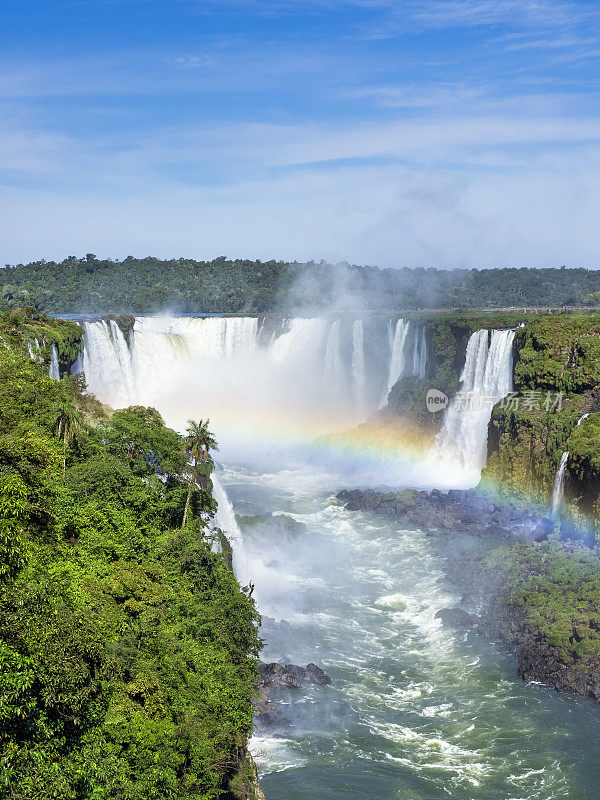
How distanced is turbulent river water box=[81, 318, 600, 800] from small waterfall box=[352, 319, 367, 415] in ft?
0.57

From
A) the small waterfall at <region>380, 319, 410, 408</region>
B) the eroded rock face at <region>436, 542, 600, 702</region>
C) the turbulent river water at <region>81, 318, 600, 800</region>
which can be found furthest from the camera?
the small waterfall at <region>380, 319, 410, 408</region>

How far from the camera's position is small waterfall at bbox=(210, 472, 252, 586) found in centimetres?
3568

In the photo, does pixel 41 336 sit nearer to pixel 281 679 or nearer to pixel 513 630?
pixel 281 679

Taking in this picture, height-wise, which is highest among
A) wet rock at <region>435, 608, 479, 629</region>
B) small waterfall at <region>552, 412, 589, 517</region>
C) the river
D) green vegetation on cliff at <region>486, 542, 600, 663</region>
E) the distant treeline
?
the distant treeline

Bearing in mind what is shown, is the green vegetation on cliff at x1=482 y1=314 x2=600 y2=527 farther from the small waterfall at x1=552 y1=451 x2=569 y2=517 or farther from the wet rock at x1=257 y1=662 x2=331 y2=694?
the wet rock at x1=257 y1=662 x2=331 y2=694

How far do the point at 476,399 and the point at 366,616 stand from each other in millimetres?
26404

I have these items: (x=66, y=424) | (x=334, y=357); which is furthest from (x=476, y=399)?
(x=66, y=424)

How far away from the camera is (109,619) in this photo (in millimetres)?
16578

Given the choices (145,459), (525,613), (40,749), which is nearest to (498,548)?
(525,613)

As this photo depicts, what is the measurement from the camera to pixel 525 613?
3216 centimetres

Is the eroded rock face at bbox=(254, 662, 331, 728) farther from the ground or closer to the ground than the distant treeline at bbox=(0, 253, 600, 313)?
closer to the ground

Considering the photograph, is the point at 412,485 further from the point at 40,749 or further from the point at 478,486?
the point at 40,749

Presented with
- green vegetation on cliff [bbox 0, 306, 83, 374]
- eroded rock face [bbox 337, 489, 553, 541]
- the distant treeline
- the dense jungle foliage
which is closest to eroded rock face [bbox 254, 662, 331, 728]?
the dense jungle foliage

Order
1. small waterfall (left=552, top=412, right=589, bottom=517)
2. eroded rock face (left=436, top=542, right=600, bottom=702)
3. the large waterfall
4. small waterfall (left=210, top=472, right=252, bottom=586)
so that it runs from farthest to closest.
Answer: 1. the large waterfall
2. small waterfall (left=552, top=412, right=589, bottom=517)
3. small waterfall (left=210, top=472, right=252, bottom=586)
4. eroded rock face (left=436, top=542, right=600, bottom=702)
